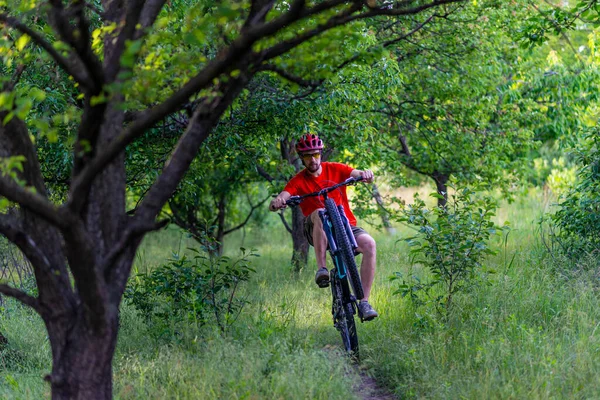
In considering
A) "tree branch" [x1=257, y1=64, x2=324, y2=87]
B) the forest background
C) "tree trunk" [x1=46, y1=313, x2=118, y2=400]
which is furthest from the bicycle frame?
"tree trunk" [x1=46, y1=313, x2=118, y2=400]

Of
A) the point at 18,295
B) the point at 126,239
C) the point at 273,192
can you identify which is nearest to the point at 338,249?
the point at 126,239

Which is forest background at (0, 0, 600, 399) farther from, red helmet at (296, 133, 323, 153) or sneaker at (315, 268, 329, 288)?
red helmet at (296, 133, 323, 153)

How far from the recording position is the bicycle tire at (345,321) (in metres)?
6.29

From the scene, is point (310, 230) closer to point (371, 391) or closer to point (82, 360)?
point (371, 391)

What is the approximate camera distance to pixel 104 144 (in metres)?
4.32

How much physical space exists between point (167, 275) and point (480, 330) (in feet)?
9.68

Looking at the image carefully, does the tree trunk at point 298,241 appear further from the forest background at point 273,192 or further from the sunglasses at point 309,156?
the sunglasses at point 309,156

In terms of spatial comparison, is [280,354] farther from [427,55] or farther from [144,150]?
[427,55]

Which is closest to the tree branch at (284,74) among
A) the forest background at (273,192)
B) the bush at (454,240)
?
the forest background at (273,192)

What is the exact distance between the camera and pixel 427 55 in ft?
37.8

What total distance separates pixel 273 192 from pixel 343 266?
15.0ft

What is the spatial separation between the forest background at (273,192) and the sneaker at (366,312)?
403 millimetres

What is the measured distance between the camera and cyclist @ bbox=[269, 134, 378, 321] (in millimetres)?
6410

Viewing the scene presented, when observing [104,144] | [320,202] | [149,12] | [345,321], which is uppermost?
[149,12]
